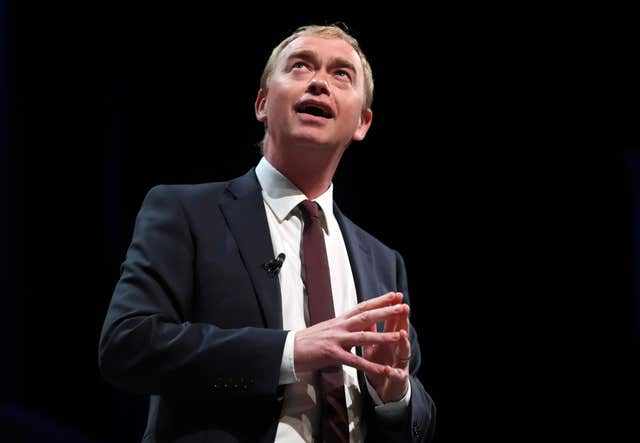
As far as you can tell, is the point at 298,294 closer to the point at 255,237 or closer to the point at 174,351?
the point at 255,237

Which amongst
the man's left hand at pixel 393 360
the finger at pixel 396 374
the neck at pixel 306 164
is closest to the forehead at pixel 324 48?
the neck at pixel 306 164

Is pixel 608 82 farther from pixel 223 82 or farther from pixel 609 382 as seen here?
pixel 223 82

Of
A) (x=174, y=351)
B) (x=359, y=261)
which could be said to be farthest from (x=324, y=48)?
(x=174, y=351)

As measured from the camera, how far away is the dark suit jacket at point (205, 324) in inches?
49.2

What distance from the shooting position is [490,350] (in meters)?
3.22

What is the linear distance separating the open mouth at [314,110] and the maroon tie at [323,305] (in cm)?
23

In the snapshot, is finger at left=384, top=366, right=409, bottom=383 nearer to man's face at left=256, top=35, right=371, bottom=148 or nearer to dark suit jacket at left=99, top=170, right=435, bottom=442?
dark suit jacket at left=99, top=170, right=435, bottom=442

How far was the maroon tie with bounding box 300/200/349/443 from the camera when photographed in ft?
4.44

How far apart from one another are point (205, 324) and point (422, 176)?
2217 millimetres

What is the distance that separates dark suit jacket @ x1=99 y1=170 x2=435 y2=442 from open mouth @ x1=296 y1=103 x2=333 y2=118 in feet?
0.75

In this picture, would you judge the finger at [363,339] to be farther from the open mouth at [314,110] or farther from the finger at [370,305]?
the open mouth at [314,110]

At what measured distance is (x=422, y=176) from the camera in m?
3.35

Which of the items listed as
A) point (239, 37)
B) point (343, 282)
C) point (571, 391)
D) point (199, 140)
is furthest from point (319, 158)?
point (571, 391)

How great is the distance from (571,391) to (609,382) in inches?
6.8
